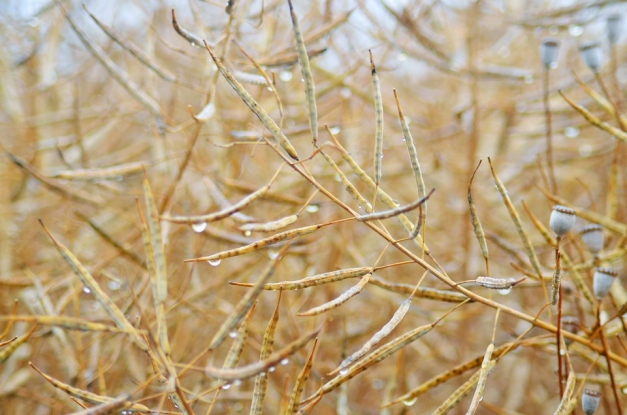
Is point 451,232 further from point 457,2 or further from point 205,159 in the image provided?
point 205,159

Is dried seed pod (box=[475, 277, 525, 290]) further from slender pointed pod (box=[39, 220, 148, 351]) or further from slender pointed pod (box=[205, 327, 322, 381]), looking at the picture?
slender pointed pod (box=[39, 220, 148, 351])

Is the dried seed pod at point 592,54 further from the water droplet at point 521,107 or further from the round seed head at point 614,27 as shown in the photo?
the water droplet at point 521,107

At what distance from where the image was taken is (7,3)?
2.09 metres

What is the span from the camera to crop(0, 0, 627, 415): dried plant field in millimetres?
693

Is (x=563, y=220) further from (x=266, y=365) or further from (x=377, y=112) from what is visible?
(x=266, y=365)

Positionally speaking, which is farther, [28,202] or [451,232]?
[451,232]

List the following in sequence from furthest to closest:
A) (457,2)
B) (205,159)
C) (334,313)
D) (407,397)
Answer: (457,2), (334,313), (205,159), (407,397)

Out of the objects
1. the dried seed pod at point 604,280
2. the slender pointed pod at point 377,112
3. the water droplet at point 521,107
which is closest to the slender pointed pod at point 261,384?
the slender pointed pod at point 377,112

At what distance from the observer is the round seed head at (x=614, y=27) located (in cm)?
114

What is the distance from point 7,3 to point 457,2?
1.81 m

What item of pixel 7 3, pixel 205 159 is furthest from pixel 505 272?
pixel 7 3

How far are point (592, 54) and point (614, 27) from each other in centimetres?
20

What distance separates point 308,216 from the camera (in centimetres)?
194

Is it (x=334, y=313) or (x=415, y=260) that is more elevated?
(x=415, y=260)
